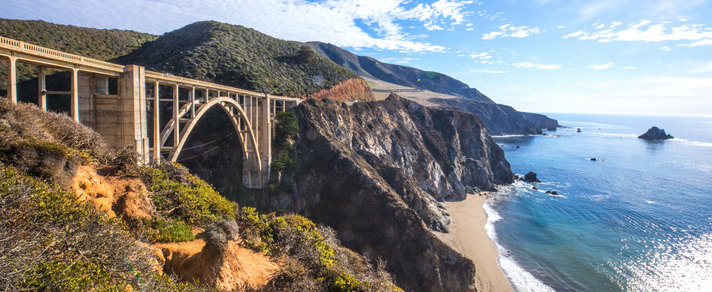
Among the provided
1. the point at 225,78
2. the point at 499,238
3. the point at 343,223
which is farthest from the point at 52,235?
the point at 225,78

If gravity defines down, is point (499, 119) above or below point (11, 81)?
above

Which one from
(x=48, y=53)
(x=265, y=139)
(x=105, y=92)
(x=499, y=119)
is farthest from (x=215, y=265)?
(x=499, y=119)

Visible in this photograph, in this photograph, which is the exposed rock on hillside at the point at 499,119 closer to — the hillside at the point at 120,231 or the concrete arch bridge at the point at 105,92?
the concrete arch bridge at the point at 105,92

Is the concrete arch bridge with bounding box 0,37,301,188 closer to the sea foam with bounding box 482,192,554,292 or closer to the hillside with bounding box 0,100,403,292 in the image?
the hillside with bounding box 0,100,403,292

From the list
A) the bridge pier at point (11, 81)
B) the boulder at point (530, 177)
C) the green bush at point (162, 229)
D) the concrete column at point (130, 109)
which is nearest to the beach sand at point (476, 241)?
the boulder at point (530, 177)

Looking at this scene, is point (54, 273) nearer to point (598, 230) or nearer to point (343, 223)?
point (343, 223)

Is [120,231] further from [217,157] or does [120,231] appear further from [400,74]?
[400,74]
